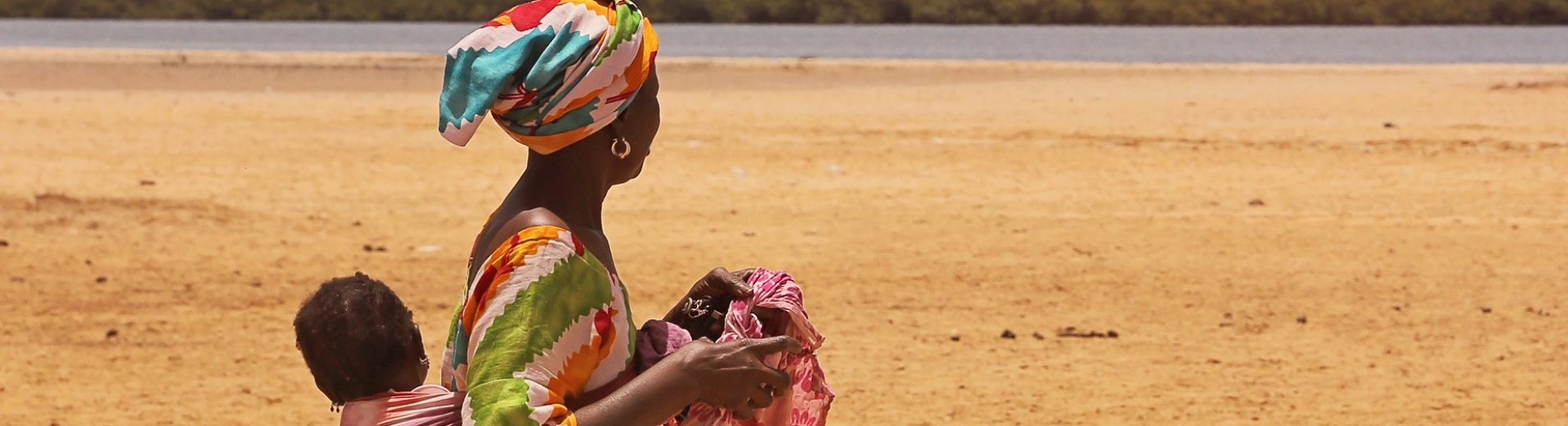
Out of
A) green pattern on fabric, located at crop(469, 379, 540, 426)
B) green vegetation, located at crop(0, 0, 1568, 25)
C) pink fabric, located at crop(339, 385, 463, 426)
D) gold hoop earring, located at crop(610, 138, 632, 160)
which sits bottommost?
green vegetation, located at crop(0, 0, 1568, 25)

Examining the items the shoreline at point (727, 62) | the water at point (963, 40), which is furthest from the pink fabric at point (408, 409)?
the water at point (963, 40)

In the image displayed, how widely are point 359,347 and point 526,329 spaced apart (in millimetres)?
451

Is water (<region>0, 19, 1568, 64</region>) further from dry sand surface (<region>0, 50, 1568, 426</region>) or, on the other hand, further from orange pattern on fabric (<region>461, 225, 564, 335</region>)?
orange pattern on fabric (<region>461, 225, 564, 335</region>)

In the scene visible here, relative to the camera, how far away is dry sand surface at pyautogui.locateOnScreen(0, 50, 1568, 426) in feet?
21.3

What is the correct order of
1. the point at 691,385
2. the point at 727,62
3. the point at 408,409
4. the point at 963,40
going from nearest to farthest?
the point at 691,385 → the point at 408,409 → the point at 727,62 → the point at 963,40

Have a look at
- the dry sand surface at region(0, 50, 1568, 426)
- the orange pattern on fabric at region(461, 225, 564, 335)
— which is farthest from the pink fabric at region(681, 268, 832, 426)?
the dry sand surface at region(0, 50, 1568, 426)

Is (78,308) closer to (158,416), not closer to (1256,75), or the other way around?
(158,416)

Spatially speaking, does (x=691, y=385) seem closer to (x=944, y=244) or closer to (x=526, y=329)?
(x=526, y=329)

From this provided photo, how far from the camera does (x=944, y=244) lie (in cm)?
979

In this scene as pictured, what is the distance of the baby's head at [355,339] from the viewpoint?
2.65 meters

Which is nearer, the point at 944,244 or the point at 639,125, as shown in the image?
the point at 639,125

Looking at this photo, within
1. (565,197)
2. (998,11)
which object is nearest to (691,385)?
(565,197)

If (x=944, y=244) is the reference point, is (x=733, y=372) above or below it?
above

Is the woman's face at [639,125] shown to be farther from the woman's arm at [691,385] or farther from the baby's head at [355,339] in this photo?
the baby's head at [355,339]
